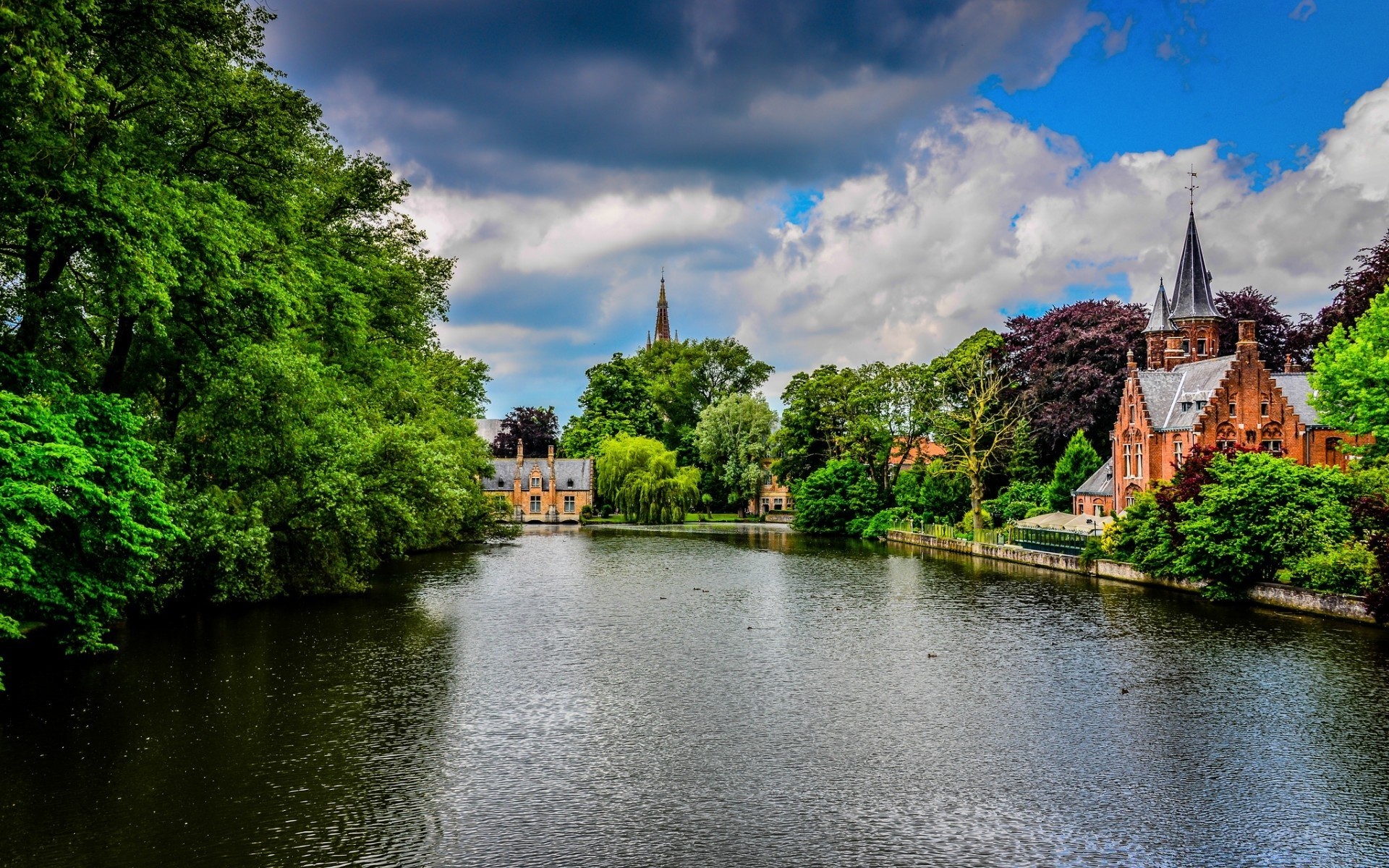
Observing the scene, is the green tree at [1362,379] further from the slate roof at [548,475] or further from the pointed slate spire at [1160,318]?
the slate roof at [548,475]

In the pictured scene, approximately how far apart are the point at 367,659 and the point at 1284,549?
21.9m

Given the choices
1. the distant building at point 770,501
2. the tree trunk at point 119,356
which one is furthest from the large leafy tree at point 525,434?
the tree trunk at point 119,356

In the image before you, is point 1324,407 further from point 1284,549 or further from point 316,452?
point 316,452

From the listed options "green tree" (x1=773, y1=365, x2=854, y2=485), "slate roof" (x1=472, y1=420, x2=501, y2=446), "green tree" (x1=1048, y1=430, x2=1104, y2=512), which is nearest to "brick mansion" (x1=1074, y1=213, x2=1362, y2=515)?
"green tree" (x1=1048, y1=430, x2=1104, y2=512)

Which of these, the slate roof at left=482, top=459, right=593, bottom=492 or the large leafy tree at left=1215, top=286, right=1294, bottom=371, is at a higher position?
the large leafy tree at left=1215, top=286, right=1294, bottom=371

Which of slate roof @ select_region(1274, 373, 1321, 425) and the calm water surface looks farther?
slate roof @ select_region(1274, 373, 1321, 425)

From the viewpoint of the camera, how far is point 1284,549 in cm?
2339

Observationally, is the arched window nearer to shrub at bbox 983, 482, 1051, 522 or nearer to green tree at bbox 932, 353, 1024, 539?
shrub at bbox 983, 482, 1051, 522

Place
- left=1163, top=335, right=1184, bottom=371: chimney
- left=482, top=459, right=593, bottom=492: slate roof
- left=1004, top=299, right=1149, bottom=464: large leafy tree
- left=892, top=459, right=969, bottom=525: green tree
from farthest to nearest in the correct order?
left=482, top=459, right=593, bottom=492: slate roof < left=892, top=459, right=969, bottom=525: green tree < left=1004, top=299, right=1149, bottom=464: large leafy tree < left=1163, top=335, right=1184, bottom=371: chimney

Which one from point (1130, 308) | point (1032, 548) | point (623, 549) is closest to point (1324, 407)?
point (1032, 548)

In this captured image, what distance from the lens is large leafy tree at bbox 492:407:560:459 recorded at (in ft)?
299

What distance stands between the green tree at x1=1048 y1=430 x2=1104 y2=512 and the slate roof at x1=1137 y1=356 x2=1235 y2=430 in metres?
5.76

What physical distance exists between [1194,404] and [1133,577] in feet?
38.3

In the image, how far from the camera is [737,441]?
7038cm
